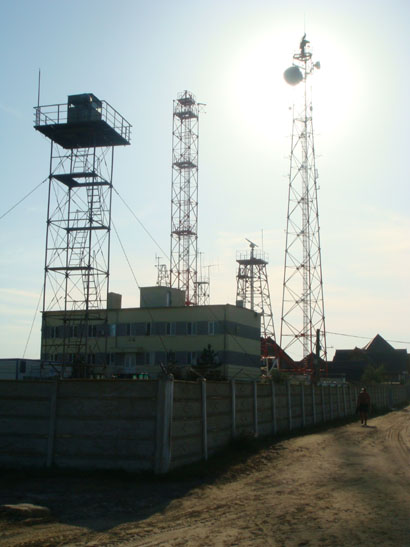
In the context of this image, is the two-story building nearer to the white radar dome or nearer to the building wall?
the building wall

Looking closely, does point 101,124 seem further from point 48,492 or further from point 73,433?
point 48,492

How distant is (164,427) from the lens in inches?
486

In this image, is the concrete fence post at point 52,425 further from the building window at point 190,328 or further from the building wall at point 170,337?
the building window at point 190,328

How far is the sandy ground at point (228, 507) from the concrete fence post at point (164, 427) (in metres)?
0.37

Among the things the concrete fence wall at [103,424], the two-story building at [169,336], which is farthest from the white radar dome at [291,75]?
the concrete fence wall at [103,424]

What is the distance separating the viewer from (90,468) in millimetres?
12500

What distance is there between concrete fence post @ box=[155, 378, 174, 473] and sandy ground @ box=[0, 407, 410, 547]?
1.21 ft

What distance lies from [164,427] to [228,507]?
9.43 ft

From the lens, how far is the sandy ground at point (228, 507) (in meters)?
7.83

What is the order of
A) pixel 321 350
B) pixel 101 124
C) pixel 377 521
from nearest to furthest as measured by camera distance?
pixel 377 521
pixel 101 124
pixel 321 350

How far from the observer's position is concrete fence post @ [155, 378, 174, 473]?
1225 centimetres

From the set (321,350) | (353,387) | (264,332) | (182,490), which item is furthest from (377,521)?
(264,332)

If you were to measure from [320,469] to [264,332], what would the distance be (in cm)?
4877

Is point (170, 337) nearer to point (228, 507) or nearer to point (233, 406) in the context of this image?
point (233, 406)
